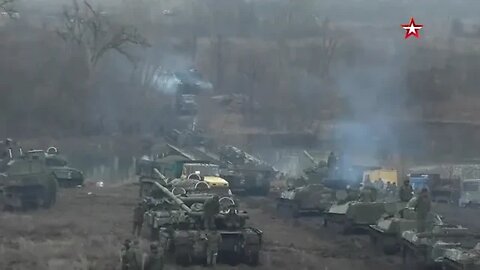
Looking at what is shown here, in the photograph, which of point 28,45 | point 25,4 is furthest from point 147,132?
point 25,4

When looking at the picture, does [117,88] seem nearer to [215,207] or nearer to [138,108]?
[138,108]

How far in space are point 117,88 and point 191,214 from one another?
37220 mm

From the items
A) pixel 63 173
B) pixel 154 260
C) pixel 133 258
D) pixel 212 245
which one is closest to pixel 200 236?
pixel 212 245

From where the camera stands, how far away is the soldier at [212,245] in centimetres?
2105

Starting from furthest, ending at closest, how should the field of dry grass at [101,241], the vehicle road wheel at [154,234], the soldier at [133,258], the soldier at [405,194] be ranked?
1. the soldier at [405,194]
2. the vehicle road wheel at [154,234]
3. the field of dry grass at [101,241]
4. the soldier at [133,258]

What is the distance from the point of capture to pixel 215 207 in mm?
21500

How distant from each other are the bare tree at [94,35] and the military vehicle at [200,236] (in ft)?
112

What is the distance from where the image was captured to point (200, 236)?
69.3ft

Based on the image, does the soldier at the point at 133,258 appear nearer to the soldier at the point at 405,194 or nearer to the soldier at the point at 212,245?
the soldier at the point at 212,245

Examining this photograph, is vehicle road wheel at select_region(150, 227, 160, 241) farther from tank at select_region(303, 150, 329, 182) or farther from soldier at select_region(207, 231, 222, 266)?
tank at select_region(303, 150, 329, 182)

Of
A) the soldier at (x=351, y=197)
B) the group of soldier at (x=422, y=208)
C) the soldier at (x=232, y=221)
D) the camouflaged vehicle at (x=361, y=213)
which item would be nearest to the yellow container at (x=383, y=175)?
the soldier at (x=351, y=197)

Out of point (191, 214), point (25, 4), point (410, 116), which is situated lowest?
point (191, 214)

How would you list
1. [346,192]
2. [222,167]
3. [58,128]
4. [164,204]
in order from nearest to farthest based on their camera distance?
[164,204] → [346,192] → [222,167] → [58,128]

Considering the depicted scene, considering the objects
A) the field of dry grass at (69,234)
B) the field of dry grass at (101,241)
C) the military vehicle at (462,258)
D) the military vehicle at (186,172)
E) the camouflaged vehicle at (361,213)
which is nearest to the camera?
the military vehicle at (462,258)
